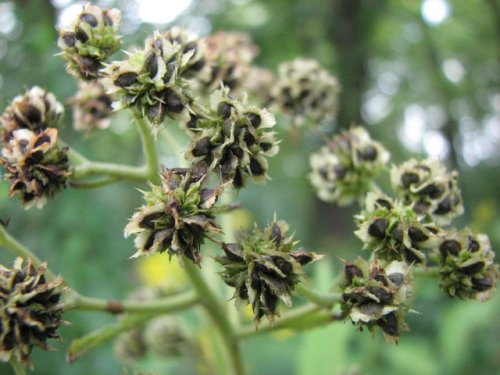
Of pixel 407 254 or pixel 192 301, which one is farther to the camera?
pixel 192 301

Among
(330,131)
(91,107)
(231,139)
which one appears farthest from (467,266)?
(330,131)

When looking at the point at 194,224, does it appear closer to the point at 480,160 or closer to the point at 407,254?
the point at 407,254

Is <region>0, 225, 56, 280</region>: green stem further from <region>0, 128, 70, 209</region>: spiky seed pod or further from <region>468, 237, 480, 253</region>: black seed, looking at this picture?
<region>468, 237, 480, 253</region>: black seed

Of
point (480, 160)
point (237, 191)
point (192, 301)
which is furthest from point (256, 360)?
point (480, 160)

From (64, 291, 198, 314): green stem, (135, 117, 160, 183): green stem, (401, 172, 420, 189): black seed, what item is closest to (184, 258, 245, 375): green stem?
(64, 291, 198, 314): green stem

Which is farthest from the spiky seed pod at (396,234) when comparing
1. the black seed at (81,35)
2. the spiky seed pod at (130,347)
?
the spiky seed pod at (130,347)

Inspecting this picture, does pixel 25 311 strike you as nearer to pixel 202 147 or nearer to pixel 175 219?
pixel 175 219

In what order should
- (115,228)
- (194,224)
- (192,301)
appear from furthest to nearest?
(115,228), (192,301), (194,224)
